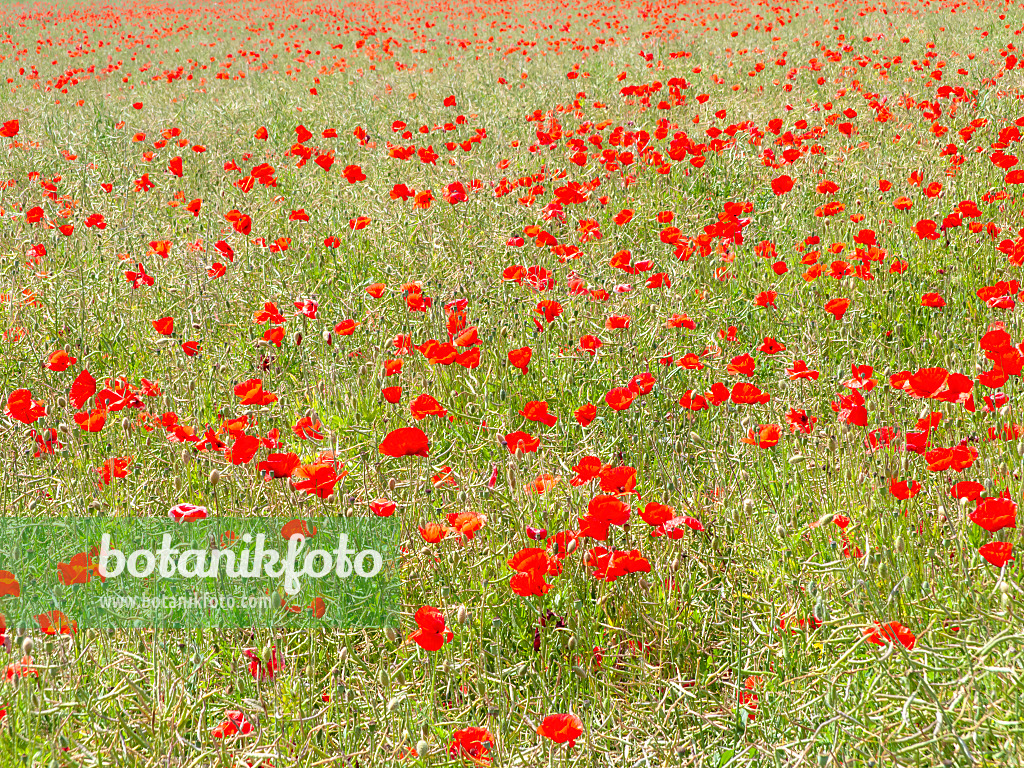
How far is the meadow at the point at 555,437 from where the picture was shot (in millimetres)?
1558

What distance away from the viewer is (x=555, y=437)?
2.49m

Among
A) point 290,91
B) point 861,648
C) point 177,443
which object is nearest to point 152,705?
point 177,443

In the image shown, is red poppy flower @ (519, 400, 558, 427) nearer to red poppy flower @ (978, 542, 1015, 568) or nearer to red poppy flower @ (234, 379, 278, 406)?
red poppy flower @ (234, 379, 278, 406)

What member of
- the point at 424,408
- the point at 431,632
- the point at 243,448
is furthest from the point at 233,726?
the point at 424,408

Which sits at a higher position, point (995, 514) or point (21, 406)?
point (995, 514)

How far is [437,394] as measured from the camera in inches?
109

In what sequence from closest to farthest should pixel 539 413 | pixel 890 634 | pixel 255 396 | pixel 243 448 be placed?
pixel 890 634 → pixel 243 448 → pixel 539 413 → pixel 255 396

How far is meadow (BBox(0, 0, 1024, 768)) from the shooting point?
5.11 feet

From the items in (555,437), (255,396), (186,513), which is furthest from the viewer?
(555,437)

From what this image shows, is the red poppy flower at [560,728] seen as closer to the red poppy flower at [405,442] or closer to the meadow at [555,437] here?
the meadow at [555,437]

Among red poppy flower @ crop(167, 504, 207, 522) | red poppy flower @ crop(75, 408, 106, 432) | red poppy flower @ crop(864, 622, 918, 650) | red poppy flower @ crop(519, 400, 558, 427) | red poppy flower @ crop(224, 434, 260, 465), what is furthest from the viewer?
red poppy flower @ crop(75, 408, 106, 432)

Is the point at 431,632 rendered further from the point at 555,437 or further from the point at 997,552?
the point at 555,437

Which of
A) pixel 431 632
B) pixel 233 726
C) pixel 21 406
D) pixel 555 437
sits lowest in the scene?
pixel 233 726

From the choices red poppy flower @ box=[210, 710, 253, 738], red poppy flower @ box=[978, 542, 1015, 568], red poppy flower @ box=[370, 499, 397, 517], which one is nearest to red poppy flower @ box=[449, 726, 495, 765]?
red poppy flower @ box=[210, 710, 253, 738]
